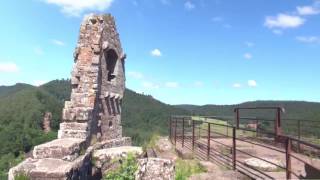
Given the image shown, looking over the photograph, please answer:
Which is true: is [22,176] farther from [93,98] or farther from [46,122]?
[46,122]

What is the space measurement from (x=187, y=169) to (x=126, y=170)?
1.54 meters

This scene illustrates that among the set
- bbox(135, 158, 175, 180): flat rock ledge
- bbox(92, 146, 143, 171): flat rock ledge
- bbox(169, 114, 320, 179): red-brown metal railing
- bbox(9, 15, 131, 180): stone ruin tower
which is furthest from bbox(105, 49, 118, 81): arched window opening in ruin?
bbox(135, 158, 175, 180): flat rock ledge

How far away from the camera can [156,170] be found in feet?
22.8

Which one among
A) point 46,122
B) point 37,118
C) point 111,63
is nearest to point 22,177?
point 111,63

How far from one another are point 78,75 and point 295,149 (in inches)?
290

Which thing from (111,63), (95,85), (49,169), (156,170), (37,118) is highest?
(111,63)

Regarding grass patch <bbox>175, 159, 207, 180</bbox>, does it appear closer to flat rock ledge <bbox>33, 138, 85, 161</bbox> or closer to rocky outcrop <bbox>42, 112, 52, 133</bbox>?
flat rock ledge <bbox>33, 138, 85, 161</bbox>

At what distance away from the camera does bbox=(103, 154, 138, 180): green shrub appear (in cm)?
891

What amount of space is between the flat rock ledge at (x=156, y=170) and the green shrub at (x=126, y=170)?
5.93 feet

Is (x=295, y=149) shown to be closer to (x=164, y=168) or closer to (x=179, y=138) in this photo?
(x=179, y=138)

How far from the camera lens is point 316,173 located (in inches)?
207

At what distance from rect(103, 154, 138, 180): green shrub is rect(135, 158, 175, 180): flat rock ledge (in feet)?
5.93

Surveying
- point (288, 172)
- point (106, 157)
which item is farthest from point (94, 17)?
point (288, 172)

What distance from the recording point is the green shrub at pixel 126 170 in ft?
29.2
